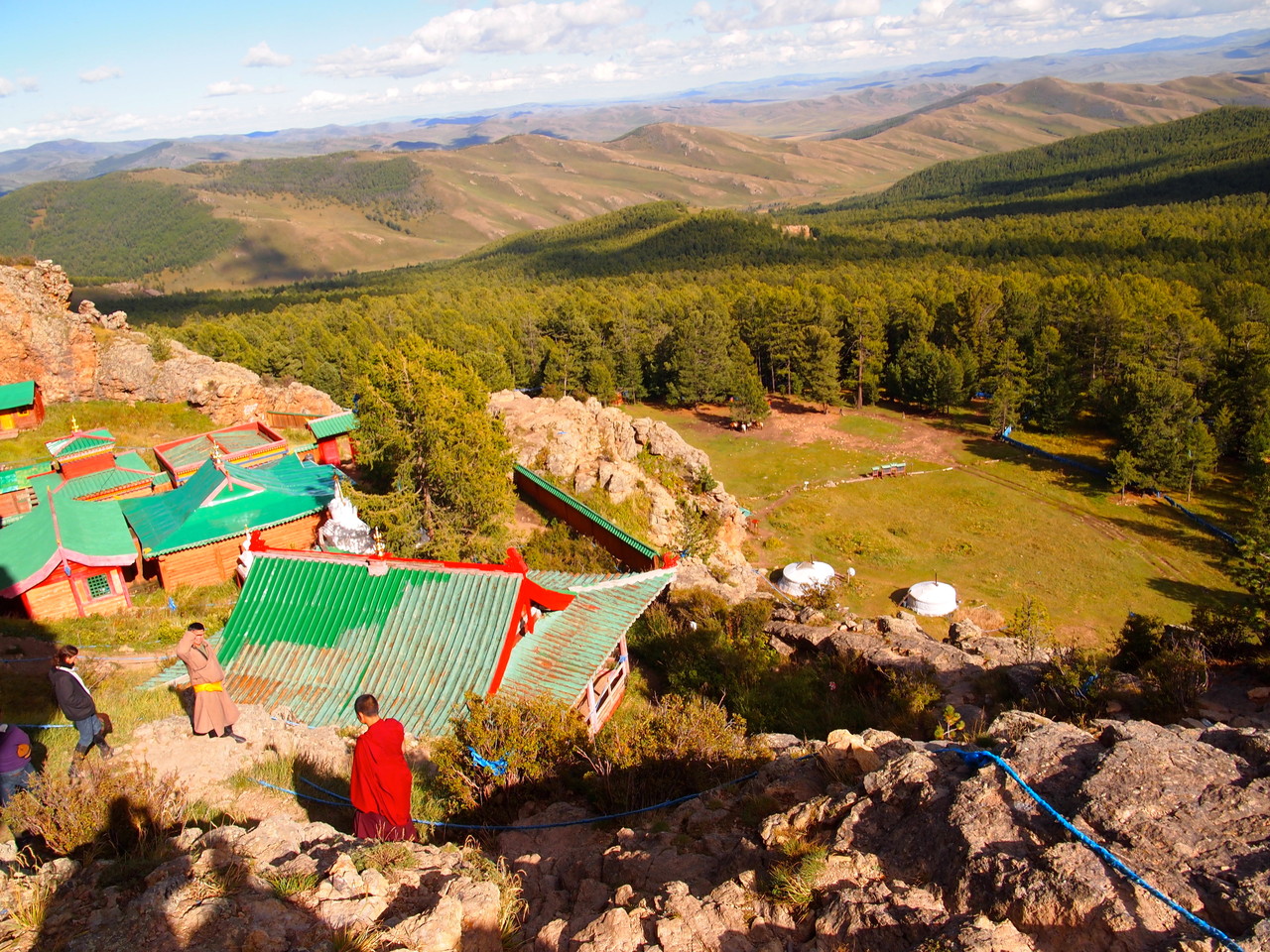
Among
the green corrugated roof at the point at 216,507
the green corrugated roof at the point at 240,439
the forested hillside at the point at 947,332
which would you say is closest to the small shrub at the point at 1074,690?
the green corrugated roof at the point at 216,507

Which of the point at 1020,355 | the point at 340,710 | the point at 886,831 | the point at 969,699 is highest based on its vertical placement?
the point at 886,831

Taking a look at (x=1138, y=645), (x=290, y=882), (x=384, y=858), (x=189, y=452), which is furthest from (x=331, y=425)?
(x=1138, y=645)

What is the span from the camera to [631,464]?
3084cm

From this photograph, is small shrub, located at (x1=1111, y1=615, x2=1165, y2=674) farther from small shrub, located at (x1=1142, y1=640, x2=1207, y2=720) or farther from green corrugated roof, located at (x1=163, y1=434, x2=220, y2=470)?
green corrugated roof, located at (x1=163, y1=434, x2=220, y2=470)

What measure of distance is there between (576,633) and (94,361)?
34232mm

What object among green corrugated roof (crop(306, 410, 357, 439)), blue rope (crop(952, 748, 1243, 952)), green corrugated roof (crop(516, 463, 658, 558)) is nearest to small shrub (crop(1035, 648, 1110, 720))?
blue rope (crop(952, 748, 1243, 952))

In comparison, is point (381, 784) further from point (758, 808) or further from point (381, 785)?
point (758, 808)

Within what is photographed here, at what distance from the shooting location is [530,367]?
63375mm

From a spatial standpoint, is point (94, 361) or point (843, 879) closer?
point (843, 879)

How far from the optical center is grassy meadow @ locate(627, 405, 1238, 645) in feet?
98.8

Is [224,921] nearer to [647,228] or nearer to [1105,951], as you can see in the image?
[1105,951]

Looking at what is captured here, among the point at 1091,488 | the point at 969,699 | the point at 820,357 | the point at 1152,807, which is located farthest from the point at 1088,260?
the point at 1152,807

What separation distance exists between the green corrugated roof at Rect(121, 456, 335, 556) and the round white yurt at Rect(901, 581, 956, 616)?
21429 mm

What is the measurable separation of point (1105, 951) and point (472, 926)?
3.99 meters
